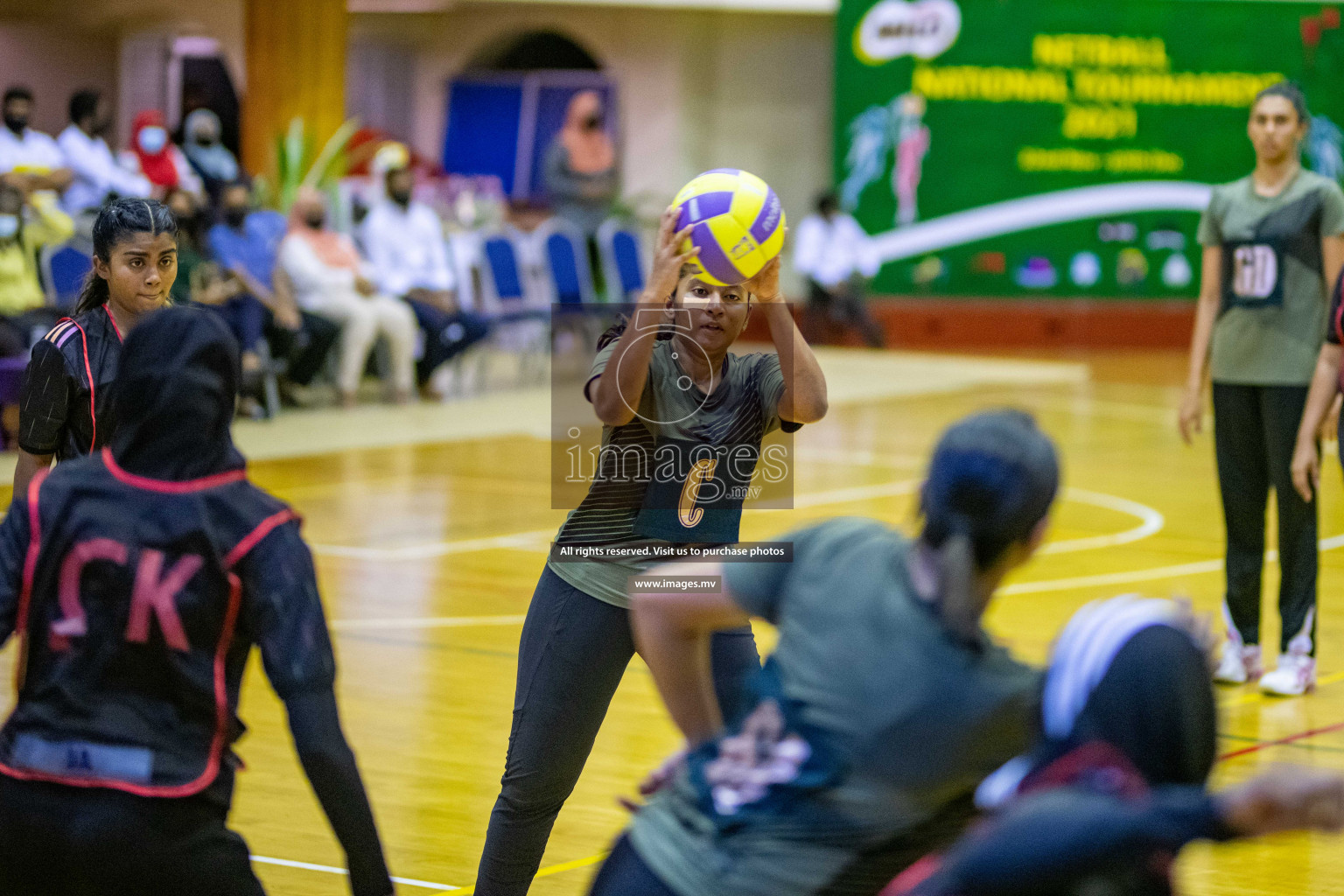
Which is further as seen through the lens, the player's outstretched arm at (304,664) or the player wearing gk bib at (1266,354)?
the player wearing gk bib at (1266,354)

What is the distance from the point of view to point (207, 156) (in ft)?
48.6

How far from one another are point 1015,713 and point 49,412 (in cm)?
258

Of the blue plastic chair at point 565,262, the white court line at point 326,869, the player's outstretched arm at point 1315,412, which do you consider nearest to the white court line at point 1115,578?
the player's outstretched arm at point 1315,412

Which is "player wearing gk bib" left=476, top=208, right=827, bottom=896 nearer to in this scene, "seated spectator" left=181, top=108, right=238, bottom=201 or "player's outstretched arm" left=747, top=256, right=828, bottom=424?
"player's outstretched arm" left=747, top=256, right=828, bottom=424

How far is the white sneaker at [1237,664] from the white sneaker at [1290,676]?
0.35ft

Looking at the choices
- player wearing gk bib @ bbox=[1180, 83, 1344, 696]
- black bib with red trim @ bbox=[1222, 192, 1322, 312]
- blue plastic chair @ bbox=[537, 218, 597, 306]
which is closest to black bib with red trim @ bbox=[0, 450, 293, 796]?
player wearing gk bib @ bbox=[1180, 83, 1344, 696]

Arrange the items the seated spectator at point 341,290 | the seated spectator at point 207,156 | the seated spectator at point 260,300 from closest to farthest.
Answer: the seated spectator at point 260,300 → the seated spectator at point 341,290 → the seated spectator at point 207,156

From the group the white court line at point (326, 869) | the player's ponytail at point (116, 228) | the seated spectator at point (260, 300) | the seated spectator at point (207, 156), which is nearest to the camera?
the player's ponytail at point (116, 228)

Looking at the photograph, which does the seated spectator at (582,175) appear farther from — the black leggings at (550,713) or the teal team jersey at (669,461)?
the black leggings at (550,713)

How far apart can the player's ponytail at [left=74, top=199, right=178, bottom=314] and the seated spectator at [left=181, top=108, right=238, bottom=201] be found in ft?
35.2

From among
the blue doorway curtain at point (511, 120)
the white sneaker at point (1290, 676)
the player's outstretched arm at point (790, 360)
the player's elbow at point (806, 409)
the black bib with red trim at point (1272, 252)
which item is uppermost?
the blue doorway curtain at point (511, 120)

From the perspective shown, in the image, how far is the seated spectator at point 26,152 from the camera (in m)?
12.3

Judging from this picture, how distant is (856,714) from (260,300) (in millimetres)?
10937

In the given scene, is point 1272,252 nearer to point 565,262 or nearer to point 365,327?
point 365,327
